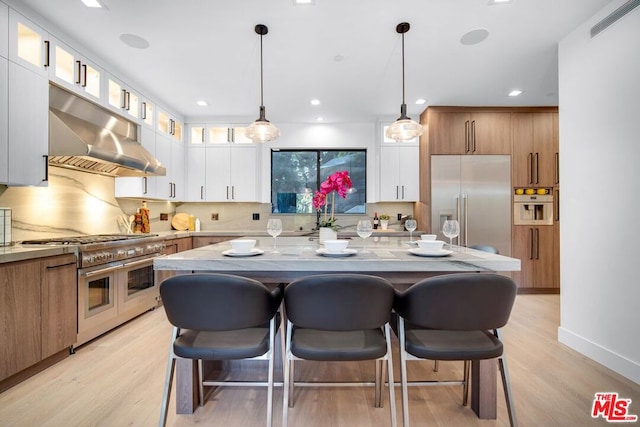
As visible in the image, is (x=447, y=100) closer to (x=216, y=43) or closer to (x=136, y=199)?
(x=216, y=43)

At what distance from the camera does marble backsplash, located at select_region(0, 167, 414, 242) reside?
2553mm

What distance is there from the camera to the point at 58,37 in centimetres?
247

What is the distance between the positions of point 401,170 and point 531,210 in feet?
6.06

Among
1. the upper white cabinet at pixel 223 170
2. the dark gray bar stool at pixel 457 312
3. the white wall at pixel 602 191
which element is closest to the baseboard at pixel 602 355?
the white wall at pixel 602 191

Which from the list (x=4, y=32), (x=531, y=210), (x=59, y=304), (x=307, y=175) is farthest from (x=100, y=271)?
(x=531, y=210)

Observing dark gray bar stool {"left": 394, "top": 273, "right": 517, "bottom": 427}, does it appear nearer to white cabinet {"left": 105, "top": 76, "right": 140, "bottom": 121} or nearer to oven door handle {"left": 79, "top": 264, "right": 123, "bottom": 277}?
oven door handle {"left": 79, "top": 264, "right": 123, "bottom": 277}

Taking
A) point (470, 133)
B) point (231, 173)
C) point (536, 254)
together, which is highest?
point (470, 133)

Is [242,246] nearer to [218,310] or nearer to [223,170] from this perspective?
[218,310]

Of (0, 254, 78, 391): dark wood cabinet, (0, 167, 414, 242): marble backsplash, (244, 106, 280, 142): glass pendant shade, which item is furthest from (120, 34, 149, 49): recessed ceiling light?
(0, 254, 78, 391): dark wood cabinet

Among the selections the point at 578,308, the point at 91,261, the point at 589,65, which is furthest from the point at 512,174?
the point at 91,261

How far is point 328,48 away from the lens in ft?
8.98

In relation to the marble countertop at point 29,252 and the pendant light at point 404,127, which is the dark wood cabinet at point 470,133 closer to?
the pendant light at point 404,127

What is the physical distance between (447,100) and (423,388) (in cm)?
349
